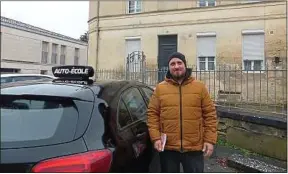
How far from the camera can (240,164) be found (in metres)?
5.05

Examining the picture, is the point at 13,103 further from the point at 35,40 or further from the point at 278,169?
the point at 35,40

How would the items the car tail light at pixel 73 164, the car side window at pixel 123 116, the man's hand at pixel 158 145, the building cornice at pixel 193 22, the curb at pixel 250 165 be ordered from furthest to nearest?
the building cornice at pixel 193 22, the curb at pixel 250 165, the man's hand at pixel 158 145, the car side window at pixel 123 116, the car tail light at pixel 73 164

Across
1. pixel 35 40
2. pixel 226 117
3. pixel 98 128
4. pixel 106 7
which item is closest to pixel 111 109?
pixel 98 128

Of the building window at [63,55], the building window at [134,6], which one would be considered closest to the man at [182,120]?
the building window at [134,6]

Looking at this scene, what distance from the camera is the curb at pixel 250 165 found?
15.5 feet

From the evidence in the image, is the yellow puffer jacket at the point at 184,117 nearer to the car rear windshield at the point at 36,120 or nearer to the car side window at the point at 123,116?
the car side window at the point at 123,116

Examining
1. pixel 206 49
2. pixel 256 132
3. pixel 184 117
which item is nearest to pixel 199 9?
pixel 206 49

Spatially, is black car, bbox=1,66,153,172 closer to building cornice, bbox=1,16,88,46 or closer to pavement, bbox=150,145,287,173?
pavement, bbox=150,145,287,173

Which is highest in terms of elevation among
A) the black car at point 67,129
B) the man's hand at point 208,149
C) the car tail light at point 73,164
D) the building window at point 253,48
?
the building window at point 253,48

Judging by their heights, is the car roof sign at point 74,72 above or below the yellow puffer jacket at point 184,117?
above

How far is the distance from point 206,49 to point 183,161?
15.7 meters

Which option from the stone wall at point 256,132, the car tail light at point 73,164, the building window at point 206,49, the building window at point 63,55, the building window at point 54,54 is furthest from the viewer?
the building window at point 63,55

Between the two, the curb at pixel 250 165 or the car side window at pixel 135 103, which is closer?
the car side window at pixel 135 103

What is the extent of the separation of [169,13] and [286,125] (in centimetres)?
1522
